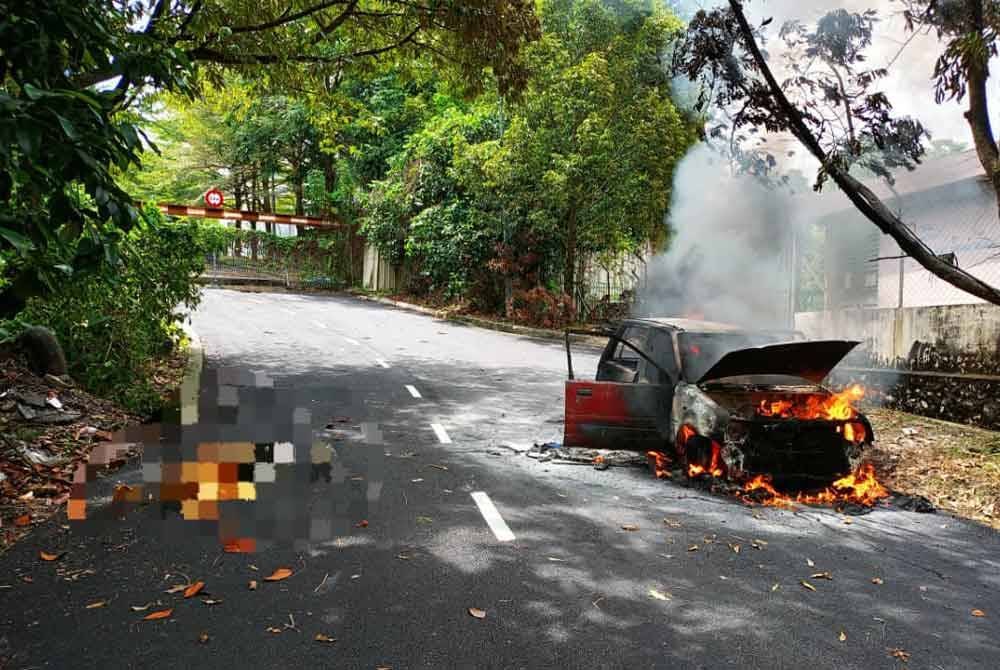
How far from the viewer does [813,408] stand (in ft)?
21.8

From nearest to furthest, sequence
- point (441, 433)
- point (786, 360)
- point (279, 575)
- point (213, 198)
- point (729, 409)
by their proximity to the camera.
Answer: point (279, 575) < point (729, 409) < point (786, 360) < point (441, 433) < point (213, 198)

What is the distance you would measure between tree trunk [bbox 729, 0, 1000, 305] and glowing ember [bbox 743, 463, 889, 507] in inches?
105

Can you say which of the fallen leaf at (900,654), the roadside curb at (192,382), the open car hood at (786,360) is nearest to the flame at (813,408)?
the open car hood at (786,360)

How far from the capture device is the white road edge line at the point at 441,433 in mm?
8276

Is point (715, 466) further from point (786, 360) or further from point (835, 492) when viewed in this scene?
point (786, 360)

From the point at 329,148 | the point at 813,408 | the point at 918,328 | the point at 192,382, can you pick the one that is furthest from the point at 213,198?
the point at 813,408

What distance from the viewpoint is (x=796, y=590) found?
442 cm

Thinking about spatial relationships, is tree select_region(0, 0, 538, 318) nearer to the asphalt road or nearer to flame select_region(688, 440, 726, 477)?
the asphalt road

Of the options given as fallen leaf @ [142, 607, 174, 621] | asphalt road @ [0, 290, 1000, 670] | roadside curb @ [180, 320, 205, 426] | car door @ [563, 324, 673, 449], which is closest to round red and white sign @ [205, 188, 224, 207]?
roadside curb @ [180, 320, 205, 426]

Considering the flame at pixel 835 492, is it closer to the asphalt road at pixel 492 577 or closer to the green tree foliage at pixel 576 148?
the asphalt road at pixel 492 577

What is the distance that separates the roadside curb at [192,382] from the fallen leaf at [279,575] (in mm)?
3876

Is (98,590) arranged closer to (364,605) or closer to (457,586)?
(364,605)

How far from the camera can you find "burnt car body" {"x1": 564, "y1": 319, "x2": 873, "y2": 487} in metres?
6.36

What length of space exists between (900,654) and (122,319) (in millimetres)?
9100
